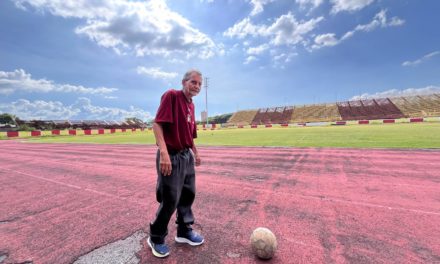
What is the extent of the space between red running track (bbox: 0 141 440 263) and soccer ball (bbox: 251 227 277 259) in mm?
116

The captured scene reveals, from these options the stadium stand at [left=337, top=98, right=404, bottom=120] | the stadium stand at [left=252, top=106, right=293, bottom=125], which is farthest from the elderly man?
the stadium stand at [left=252, top=106, right=293, bottom=125]

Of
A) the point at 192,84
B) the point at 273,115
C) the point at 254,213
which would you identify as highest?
the point at 273,115

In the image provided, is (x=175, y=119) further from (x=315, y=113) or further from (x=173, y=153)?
(x=315, y=113)

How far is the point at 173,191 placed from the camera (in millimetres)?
2783

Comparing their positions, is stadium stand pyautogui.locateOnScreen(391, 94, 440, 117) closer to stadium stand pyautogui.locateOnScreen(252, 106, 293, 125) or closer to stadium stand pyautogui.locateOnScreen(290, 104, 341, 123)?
A: stadium stand pyautogui.locateOnScreen(290, 104, 341, 123)

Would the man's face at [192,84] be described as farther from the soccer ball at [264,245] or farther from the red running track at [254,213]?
the red running track at [254,213]

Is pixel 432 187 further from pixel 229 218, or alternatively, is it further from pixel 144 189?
pixel 144 189

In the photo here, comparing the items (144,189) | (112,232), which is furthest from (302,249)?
(144,189)

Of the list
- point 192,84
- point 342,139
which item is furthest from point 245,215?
point 342,139

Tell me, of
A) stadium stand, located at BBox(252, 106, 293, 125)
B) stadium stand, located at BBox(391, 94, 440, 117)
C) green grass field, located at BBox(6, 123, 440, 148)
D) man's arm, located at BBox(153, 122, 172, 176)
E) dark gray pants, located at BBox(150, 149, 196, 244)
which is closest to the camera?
man's arm, located at BBox(153, 122, 172, 176)

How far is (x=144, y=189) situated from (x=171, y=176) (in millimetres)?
3639

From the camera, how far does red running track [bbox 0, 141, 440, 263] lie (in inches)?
119

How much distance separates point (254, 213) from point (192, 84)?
256 cm

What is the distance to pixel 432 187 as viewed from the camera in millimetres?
5492
